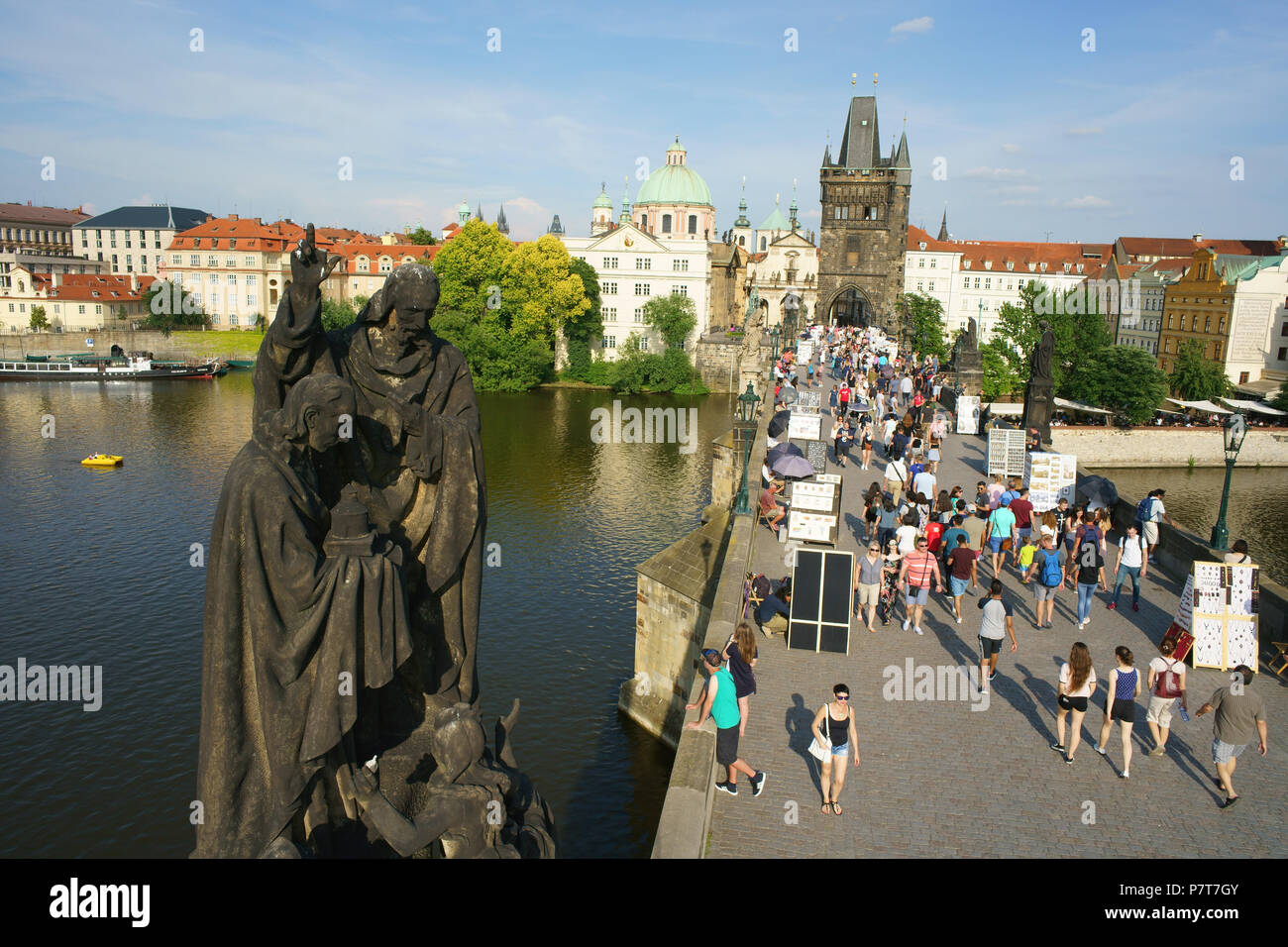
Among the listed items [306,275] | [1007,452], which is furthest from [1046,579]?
[306,275]

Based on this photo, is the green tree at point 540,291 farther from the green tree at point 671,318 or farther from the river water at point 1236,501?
the river water at point 1236,501

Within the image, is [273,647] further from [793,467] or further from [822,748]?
[793,467]

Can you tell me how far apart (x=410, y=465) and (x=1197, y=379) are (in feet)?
216

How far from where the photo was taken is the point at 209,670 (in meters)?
4.32

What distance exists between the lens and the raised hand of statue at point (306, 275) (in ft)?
15.2

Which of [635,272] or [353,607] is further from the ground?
[635,272]

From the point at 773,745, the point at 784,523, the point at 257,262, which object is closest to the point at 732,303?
the point at 257,262

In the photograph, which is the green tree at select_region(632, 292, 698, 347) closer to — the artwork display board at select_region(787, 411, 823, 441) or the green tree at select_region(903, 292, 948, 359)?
the green tree at select_region(903, 292, 948, 359)

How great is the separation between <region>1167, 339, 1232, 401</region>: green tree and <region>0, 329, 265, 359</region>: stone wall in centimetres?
7179

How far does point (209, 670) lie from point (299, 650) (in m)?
0.44

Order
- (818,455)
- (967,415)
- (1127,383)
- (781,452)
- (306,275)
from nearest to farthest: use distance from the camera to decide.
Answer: (306,275) < (781,452) < (818,455) < (967,415) < (1127,383)

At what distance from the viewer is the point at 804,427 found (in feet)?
81.7

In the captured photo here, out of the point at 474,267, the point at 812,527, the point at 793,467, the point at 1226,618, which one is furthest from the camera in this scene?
the point at 474,267

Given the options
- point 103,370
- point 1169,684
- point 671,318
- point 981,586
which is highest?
point 671,318
